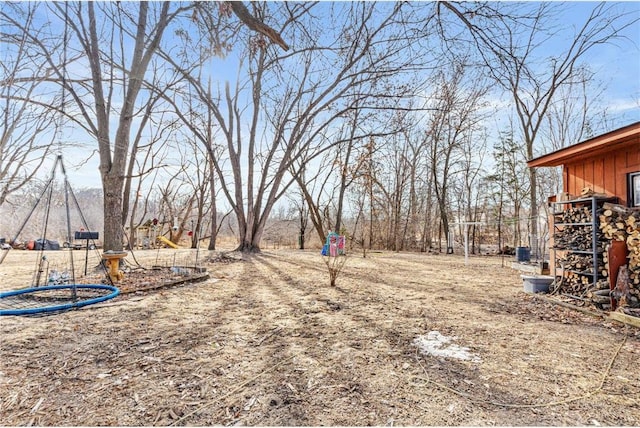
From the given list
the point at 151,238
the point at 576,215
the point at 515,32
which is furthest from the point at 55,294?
the point at 151,238

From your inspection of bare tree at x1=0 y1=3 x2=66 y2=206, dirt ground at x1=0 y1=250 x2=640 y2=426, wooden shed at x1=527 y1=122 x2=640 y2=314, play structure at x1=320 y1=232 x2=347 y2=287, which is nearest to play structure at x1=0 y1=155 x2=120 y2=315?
dirt ground at x1=0 y1=250 x2=640 y2=426

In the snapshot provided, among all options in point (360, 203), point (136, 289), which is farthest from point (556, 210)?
point (360, 203)

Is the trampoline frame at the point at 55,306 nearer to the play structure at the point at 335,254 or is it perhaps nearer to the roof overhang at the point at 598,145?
the play structure at the point at 335,254

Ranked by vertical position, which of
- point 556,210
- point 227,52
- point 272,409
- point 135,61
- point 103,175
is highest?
point 135,61

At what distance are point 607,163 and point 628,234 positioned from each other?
3.74ft

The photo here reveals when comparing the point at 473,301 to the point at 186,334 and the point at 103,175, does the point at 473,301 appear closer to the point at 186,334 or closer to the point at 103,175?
the point at 186,334

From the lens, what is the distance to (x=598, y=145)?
Result: 4168mm

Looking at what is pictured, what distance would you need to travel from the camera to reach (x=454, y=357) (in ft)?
7.76

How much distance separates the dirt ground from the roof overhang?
6.93ft

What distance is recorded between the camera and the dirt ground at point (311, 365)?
164 cm

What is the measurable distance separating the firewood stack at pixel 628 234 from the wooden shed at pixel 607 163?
0.80 ft

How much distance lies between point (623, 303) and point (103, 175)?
7518mm

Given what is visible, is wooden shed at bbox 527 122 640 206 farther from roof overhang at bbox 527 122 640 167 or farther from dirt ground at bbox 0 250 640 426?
dirt ground at bbox 0 250 640 426

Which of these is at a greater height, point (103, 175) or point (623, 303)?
point (103, 175)
